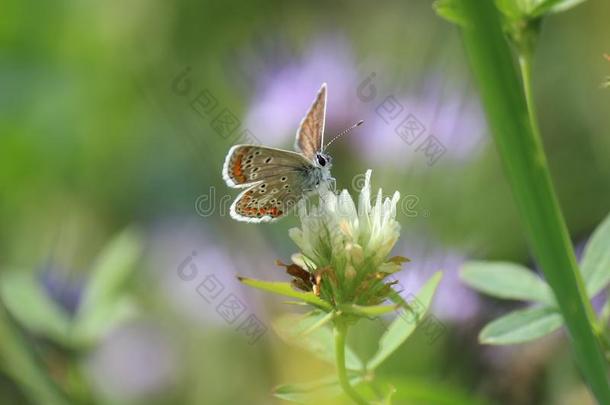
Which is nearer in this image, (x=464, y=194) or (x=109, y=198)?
(x=464, y=194)

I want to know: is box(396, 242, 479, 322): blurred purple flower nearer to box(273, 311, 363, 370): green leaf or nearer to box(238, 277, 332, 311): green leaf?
box(273, 311, 363, 370): green leaf

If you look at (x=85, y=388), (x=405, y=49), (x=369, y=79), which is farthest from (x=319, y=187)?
(x=405, y=49)

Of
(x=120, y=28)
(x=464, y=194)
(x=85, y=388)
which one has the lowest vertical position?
(x=464, y=194)

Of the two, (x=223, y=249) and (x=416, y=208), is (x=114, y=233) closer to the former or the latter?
(x=223, y=249)

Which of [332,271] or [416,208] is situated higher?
[332,271]

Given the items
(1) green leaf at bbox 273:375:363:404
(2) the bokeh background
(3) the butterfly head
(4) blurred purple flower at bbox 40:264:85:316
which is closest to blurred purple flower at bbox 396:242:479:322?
(2) the bokeh background

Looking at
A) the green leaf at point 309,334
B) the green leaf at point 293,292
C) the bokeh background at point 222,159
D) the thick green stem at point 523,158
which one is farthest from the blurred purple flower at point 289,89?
the thick green stem at point 523,158

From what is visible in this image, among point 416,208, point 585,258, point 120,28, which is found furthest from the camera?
point 120,28
